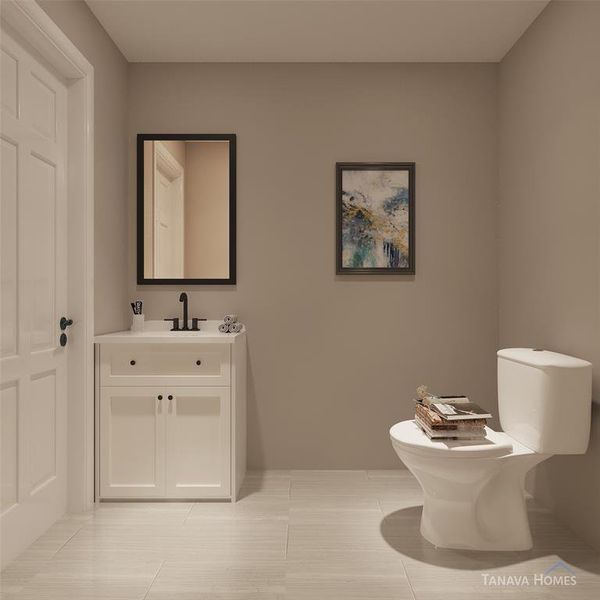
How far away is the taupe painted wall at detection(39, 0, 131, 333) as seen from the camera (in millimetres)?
2621

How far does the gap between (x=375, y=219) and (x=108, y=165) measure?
1541 mm

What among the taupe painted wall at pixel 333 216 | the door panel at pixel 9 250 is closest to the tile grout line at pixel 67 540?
the door panel at pixel 9 250

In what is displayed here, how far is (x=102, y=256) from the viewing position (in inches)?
110

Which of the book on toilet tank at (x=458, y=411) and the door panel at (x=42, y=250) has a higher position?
the door panel at (x=42, y=250)

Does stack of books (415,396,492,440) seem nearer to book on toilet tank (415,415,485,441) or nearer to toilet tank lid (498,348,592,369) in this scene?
book on toilet tank (415,415,485,441)

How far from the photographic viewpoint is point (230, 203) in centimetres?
314

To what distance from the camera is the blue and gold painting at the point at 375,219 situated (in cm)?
316

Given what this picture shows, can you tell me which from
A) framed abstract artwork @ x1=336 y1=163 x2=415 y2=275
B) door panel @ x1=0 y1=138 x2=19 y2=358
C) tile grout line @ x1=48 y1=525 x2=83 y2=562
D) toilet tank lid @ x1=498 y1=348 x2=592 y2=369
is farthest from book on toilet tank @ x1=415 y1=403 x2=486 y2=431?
door panel @ x1=0 y1=138 x2=19 y2=358

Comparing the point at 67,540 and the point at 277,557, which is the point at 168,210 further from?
the point at 277,557

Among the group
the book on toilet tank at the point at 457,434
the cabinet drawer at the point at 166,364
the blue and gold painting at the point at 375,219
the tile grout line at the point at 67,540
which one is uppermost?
the blue and gold painting at the point at 375,219

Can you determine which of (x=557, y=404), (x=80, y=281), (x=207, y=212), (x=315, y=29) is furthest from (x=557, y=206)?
(x=80, y=281)

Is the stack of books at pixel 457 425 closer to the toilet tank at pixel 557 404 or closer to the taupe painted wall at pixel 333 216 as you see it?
the toilet tank at pixel 557 404

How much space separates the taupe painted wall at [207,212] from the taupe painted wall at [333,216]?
10 centimetres

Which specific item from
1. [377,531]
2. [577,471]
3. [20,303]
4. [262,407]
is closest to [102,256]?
[20,303]
